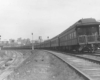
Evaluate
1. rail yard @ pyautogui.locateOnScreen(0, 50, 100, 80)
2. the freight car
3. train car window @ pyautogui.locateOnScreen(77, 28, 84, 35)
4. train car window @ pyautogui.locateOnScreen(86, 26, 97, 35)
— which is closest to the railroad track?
rail yard @ pyautogui.locateOnScreen(0, 50, 100, 80)

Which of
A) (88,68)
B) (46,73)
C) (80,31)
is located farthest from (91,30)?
(46,73)

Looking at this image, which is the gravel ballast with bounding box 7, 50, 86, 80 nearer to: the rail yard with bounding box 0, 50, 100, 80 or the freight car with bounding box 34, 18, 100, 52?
the rail yard with bounding box 0, 50, 100, 80

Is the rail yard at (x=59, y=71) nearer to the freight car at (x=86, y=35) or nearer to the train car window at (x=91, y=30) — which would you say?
the freight car at (x=86, y=35)

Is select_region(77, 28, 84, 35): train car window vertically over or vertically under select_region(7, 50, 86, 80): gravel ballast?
over

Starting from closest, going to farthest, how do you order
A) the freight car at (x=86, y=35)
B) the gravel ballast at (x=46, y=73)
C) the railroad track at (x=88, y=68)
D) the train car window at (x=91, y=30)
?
the railroad track at (x=88, y=68), the gravel ballast at (x=46, y=73), the freight car at (x=86, y=35), the train car window at (x=91, y=30)

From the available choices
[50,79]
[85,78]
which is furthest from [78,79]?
[50,79]

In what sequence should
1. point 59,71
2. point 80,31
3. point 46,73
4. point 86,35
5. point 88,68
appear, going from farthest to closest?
point 80,31
point 86,35
point 46,73
point 88,68
point 59,71

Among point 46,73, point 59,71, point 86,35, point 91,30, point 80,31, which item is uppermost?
point 91,30

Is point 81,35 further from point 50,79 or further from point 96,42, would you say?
point 50,79

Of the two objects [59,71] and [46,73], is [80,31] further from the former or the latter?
[59,71]

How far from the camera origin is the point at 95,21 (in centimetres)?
2142

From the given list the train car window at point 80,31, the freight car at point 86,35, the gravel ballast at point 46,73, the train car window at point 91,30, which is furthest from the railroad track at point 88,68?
the train car window at point 91,30

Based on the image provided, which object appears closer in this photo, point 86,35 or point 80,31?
point 86,35

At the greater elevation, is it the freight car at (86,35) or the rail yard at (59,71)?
the freight car at (86,35)
